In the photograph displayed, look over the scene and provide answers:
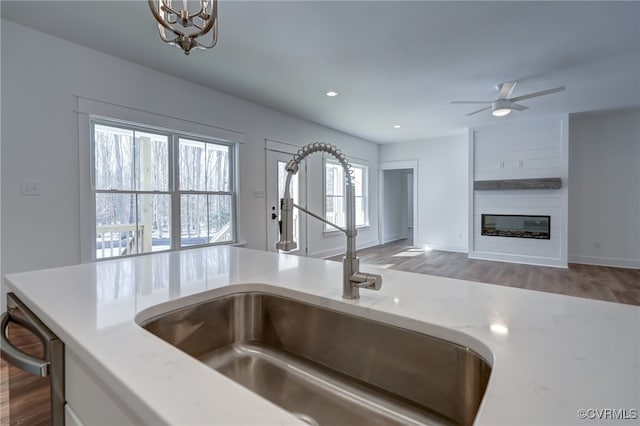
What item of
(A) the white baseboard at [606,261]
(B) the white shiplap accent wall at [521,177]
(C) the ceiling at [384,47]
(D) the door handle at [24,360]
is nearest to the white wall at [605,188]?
(A) the white baseboard at [606,261]

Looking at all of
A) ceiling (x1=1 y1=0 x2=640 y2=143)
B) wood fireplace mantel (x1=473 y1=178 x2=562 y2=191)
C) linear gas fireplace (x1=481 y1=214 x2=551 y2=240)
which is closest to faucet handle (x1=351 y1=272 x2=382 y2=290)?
ceiling (x1=1 y1=0 x2=640 y2=143)

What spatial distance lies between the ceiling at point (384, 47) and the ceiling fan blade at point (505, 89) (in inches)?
3.8

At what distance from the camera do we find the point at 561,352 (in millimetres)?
583

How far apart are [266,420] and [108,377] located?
0.31 meters

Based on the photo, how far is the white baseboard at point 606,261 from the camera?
508 centimetres

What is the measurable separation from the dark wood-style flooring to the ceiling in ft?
8.49

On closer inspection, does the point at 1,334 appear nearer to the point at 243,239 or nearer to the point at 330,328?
the point at 330,328

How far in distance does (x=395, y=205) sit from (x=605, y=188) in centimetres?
437

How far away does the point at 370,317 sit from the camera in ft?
2.72

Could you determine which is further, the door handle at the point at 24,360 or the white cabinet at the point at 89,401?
the door handle at the point at 24,360

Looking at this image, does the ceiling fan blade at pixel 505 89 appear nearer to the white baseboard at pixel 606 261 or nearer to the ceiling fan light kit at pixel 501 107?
the ceiling fan light kit at pixel 501 107

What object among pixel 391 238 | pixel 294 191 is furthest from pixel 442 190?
pixel 294 191

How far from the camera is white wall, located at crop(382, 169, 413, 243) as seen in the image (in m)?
8.07

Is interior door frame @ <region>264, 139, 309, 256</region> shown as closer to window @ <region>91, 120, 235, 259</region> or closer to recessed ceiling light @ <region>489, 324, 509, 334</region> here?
window @ <region>91, 120, 235, 259</region>
